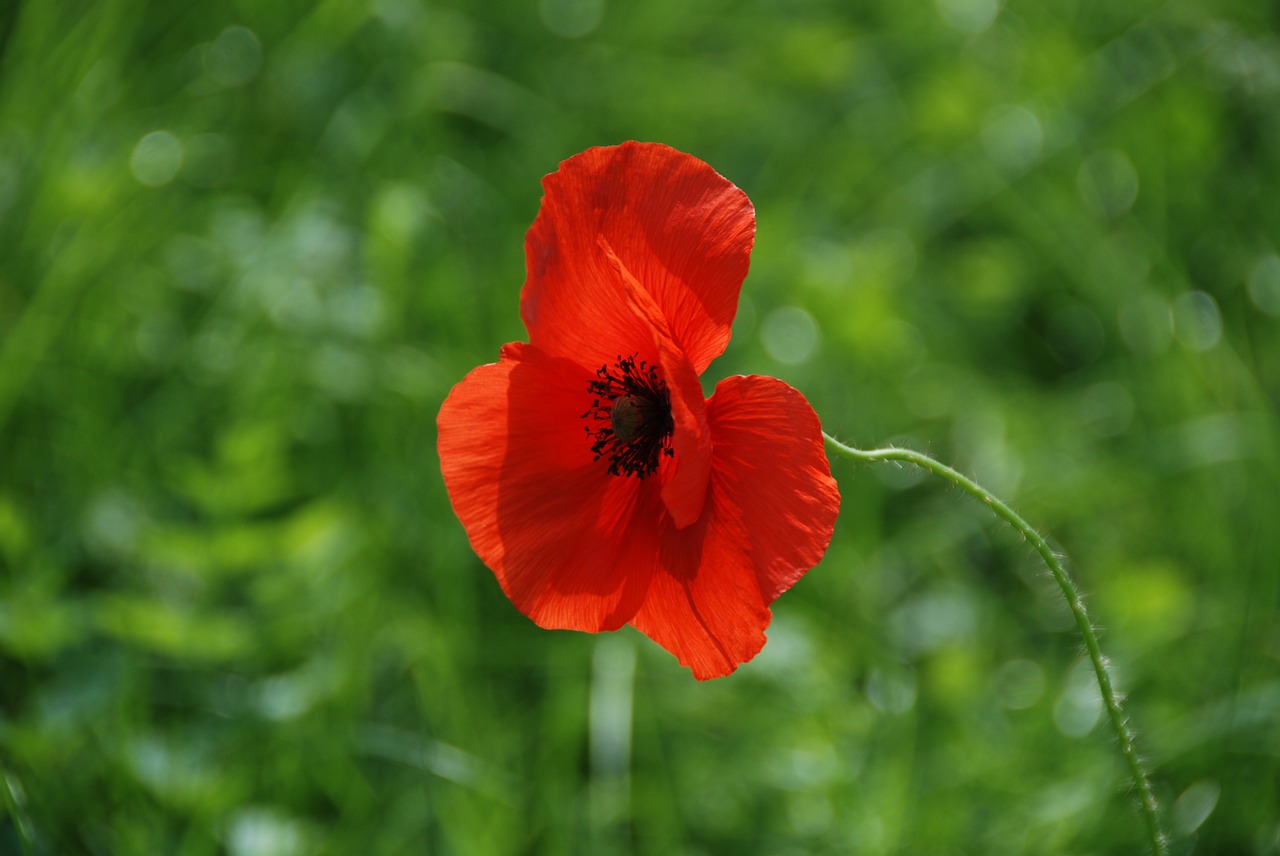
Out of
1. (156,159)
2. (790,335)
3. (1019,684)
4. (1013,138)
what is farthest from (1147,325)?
(156,159)

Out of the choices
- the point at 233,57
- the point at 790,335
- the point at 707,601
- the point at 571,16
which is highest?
the point at 571,16

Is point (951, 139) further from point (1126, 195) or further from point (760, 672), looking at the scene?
point (760, 672)

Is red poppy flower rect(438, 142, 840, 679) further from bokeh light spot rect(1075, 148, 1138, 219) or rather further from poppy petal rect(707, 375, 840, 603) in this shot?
bokeh light spot rect(1075, 148, 1138, 219)

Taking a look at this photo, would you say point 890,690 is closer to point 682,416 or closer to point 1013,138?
point 682,416

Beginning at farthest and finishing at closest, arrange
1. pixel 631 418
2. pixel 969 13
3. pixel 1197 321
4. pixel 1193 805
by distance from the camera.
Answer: pixel 969 13, pixel 1197 321, pixel 1193 805, pixel 631 418

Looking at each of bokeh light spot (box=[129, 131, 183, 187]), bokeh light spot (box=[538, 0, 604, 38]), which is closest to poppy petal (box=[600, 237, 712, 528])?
bokeh light spot (box=[129, 131, 183, 187])

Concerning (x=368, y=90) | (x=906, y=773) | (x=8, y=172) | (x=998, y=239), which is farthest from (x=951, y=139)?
(x=8, y=172)

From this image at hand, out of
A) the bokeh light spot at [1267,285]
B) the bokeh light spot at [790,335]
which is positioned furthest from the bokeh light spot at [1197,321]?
the bokeh light spot at [790,335]

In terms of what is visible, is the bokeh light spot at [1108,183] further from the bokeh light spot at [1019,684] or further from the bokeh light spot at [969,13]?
the bokeh light spot at [1019,684]
